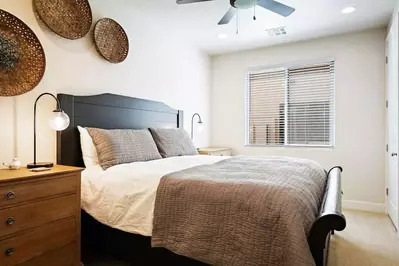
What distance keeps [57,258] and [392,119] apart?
3.87 m

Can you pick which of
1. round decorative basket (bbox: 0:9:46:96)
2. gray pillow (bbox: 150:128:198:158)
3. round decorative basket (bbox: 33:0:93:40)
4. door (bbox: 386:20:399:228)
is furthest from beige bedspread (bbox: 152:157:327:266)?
door (bbox: 386:20:399:228)

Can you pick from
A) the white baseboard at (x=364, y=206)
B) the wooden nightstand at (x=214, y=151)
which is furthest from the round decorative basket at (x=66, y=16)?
the white baseboard at (x=364, y=206)

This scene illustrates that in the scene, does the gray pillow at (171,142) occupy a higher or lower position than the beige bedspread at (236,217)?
higher

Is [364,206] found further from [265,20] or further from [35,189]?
[35,189]

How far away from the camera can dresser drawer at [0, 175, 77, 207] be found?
1586 mm

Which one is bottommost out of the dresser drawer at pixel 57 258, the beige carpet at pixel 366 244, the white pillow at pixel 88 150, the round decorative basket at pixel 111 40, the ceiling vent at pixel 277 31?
the beige carpet at pixel 366 244

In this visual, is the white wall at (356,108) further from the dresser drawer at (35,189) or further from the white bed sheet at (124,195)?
the dresser drawer at (35,189)

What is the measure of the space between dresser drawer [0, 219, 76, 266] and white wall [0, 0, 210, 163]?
76 centimetres

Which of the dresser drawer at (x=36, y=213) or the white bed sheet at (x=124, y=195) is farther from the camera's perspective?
the white bed sheet at (x=124, y=195)

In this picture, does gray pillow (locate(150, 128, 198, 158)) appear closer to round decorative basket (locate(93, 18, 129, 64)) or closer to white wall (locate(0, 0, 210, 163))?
white wall (locate(0, 0, 210, 163))

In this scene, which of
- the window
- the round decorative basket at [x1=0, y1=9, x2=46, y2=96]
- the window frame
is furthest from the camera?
the window

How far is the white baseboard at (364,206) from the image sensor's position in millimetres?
3808

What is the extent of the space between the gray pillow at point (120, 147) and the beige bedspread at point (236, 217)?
83cm

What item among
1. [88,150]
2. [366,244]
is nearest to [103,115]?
[88,150]
